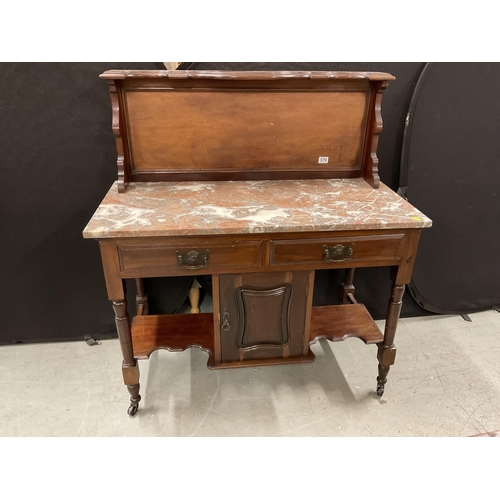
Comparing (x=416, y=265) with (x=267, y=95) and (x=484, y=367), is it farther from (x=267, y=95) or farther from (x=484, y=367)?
(x=267, y=95)

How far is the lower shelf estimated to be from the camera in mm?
1917

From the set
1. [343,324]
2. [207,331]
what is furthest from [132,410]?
[343,324]

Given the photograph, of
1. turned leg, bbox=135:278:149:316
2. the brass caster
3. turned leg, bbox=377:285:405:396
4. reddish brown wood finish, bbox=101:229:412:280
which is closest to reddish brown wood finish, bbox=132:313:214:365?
turned leg, bbox=135:278:149:316

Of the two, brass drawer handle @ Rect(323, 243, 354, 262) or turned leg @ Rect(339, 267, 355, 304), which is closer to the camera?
brass drawer handle @ Rect(323, 243, 354, 262)

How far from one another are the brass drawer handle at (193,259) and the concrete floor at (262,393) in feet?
2.76

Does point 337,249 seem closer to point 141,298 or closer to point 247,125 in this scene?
point 247,125

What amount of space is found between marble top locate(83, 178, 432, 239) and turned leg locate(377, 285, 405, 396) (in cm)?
38

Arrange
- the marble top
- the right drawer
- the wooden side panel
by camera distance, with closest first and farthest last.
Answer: the marble top → the right drawer → the wooden side panel

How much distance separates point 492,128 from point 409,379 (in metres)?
1.47

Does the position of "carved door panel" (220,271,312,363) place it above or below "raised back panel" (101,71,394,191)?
below

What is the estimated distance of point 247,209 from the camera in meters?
1.62

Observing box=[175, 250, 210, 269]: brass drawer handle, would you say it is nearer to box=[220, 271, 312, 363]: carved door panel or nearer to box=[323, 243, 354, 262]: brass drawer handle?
box=[220, 271, 312, 363]: carved door panel

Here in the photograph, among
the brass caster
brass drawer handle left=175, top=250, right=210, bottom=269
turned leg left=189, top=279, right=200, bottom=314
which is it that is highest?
brass drawer handle left=175, top=250, right=210, bottom=269

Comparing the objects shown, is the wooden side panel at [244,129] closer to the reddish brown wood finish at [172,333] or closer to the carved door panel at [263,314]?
the carved door panel at [263,314]
